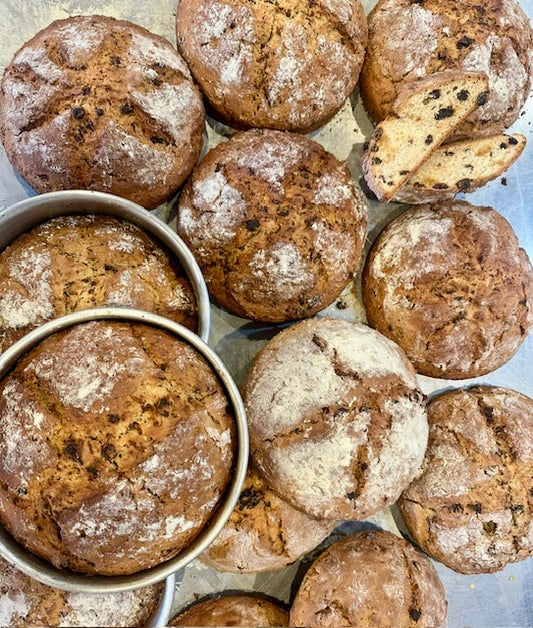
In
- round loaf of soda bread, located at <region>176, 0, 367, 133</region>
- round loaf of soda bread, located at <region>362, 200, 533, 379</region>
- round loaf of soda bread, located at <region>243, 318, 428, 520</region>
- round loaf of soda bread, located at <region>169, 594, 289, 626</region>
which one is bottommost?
round loaf of soda bread, located at <region>169, 594, 289, 626</region>

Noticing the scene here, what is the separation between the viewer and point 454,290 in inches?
88.3

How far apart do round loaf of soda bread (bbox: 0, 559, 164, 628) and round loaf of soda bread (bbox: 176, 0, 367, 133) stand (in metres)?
1.92

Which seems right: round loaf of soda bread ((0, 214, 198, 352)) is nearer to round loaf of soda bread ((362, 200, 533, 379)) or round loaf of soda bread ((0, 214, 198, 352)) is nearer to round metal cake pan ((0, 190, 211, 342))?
round metal cake pan ((0, 190, 211, 342))

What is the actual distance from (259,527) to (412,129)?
174 cm

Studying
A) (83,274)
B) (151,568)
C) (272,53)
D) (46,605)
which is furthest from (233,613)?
(272,53)

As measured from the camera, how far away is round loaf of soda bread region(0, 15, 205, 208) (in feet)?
6.22

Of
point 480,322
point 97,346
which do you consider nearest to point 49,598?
point 97,346

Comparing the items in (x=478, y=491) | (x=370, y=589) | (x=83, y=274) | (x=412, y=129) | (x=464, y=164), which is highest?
(x=412, y=129)

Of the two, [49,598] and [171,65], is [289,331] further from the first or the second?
[49,598]

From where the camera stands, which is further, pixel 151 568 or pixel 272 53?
pixel 272 53

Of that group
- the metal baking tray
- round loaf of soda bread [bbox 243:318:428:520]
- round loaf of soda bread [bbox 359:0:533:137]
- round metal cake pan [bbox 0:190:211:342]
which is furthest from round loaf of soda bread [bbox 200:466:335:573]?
round loaf of soda bread [bbox 359:0:533:137]

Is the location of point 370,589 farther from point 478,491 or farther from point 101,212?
point 101,212

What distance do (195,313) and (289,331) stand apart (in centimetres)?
40

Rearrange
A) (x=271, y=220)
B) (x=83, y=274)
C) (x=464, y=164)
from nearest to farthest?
(x=83, y=274) < (x=271, y=220) < (x=464, y=164)
